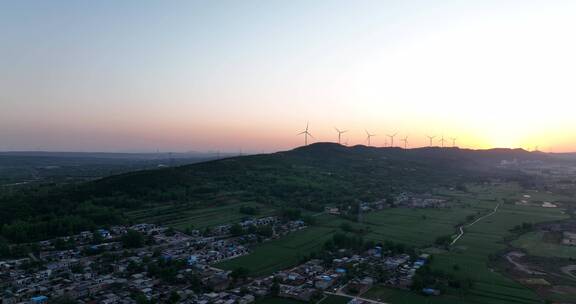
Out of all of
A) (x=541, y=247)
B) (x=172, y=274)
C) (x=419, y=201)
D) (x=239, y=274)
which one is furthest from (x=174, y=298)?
(x=419, y=201)

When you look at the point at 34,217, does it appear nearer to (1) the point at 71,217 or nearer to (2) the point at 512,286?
(1) the point at 71,217

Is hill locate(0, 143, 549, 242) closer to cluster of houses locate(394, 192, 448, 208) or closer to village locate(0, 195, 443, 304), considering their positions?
cluster of houses locate(394, 192, 448, 208)

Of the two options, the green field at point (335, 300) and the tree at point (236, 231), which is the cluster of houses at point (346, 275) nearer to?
the green field at point (335, 300)

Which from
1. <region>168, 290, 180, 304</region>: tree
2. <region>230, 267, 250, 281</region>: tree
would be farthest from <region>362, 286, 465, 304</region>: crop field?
<region>168, 290, 180, 304</region>: tree

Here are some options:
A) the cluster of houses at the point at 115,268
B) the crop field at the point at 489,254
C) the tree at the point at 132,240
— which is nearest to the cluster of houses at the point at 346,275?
the cluster of houses at the point at 115,268

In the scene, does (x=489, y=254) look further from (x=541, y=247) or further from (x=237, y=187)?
(x=237, y=187)

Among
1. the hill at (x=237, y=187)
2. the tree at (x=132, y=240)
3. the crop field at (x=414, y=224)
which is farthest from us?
the hill at (x=237, y=187)
